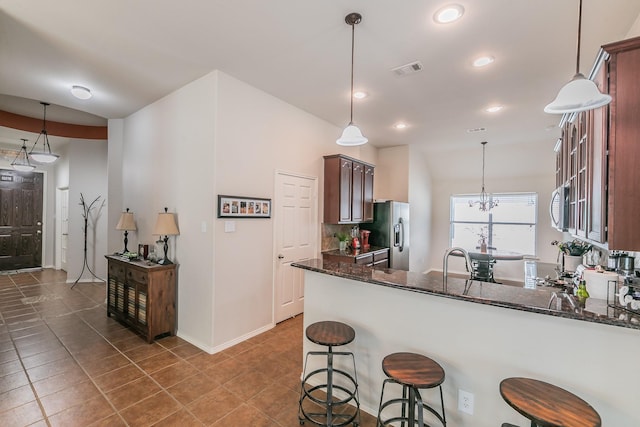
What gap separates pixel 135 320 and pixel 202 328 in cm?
97

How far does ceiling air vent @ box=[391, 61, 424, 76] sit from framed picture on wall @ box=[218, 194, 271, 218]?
2109 millimetres

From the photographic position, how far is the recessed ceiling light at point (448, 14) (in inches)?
81.2

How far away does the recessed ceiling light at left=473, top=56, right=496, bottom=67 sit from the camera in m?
2.72

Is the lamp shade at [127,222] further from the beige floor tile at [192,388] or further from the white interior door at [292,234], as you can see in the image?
the beige floor tile at [192,388]

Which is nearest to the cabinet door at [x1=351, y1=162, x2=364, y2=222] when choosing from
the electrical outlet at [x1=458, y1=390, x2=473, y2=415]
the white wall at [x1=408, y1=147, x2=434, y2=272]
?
the white wall at [x1=408, y1=147, x2=434, y2=272]

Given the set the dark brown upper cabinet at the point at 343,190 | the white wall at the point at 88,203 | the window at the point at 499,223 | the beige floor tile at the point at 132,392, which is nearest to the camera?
the beige floor tile at the point at 132,392

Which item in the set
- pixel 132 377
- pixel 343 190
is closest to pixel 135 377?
pixel 132 377

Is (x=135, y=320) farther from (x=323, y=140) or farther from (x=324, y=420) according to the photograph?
(x=323, y=140)

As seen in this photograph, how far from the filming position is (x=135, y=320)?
341cm

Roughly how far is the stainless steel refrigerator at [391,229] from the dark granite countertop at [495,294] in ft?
10.2

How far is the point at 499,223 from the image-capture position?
23.0 feet

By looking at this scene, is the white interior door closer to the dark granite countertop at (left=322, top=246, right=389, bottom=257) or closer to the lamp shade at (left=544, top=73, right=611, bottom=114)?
the dark granite countertop at (left=322, top=246, right=389, bottom=257)

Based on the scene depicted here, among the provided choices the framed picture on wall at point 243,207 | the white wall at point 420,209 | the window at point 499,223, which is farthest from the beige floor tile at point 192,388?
the window at point 499,223

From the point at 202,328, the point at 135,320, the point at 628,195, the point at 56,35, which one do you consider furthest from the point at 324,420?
the point at 56,35
